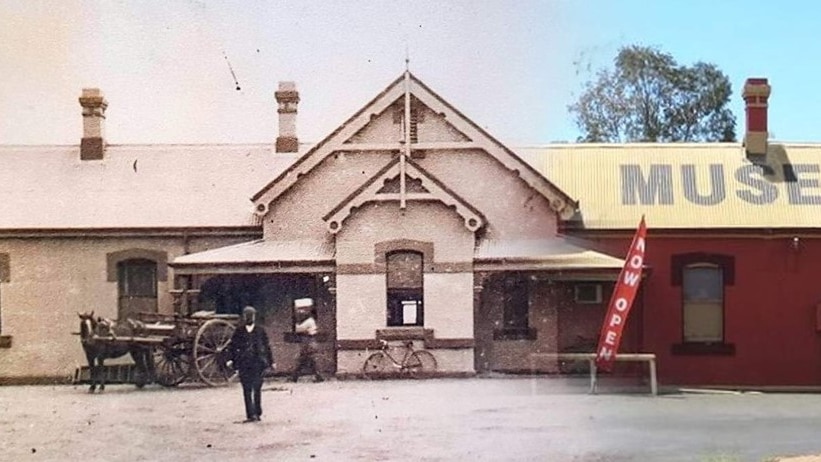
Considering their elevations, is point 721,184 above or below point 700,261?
above

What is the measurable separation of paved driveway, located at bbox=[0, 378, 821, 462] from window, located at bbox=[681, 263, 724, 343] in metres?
0.85

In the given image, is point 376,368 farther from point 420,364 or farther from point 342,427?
point 342,427

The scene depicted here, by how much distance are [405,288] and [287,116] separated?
1091 millimetres

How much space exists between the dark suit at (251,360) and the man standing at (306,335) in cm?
17

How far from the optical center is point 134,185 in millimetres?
6648

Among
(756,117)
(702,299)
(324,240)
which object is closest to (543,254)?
(324,240)

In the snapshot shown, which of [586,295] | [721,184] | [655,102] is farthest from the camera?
[655,102]

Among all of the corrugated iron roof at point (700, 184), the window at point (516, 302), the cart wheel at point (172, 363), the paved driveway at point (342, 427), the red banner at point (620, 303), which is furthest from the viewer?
the corrugated iron roof at point (700, 184)

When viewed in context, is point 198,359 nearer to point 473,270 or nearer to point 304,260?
point 304,260

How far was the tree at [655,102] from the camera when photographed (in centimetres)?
788

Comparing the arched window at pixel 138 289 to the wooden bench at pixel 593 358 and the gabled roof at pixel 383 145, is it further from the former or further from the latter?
the wooden bench at pixel 593 358

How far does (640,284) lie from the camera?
727cm

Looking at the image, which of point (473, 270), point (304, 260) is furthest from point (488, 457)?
point (304, 260)

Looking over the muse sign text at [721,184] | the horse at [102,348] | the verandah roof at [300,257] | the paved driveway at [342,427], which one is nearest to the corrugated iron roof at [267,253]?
the verandah roof at [300,257]
